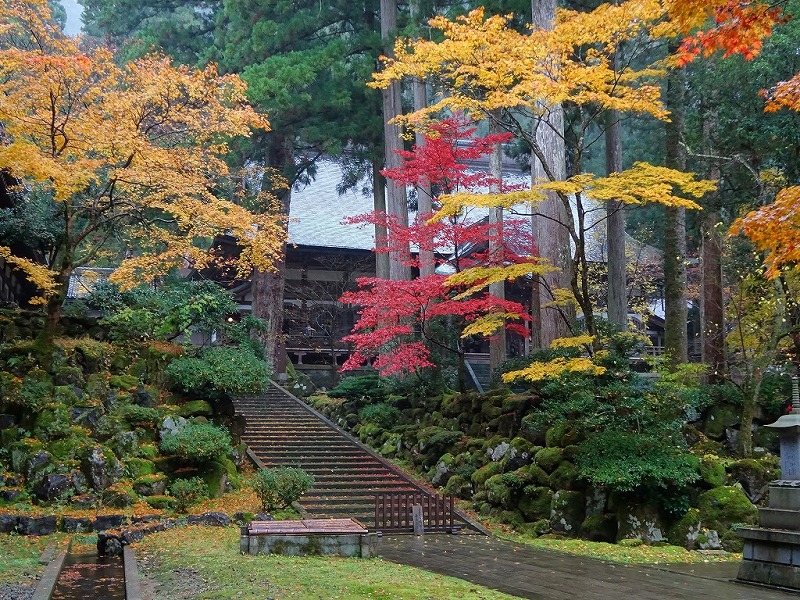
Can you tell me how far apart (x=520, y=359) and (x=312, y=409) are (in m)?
7.40

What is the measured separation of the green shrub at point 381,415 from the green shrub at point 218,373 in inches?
170

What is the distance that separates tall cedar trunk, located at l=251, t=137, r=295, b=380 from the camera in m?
25.6

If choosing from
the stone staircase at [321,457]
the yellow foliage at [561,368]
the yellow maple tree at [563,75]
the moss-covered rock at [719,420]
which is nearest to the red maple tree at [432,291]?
the stone staircase at [321,457]

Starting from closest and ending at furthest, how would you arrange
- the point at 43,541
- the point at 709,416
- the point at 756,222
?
the point at 756,222 < the point at 43,541 < the point at 709,416

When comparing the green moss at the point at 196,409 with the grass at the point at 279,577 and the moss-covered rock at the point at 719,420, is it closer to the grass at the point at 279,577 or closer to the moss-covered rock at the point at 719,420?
the grass at the point at 279,577

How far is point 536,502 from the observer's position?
46.8 feet

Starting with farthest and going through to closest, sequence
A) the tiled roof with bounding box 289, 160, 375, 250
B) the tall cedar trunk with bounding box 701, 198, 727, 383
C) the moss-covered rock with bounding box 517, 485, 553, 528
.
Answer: the tiled roof with bounding box 289, 160, 375, 250 < the tall cedar trunk with bounding box 701, 198, 727, 383 < the moss-covered rock with bounding box 517, 485, 553, 528

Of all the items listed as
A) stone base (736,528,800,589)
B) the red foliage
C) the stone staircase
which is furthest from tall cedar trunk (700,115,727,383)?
the red foliage

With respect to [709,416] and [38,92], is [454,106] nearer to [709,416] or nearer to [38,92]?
[38,92]

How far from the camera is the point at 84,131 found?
12633mm

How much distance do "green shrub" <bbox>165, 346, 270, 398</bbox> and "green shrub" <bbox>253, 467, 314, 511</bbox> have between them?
135 inches

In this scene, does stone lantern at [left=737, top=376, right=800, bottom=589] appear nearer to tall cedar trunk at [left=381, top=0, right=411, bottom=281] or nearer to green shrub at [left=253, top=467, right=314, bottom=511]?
green shrub at [left=253, top=467, right=314, bottom=511]

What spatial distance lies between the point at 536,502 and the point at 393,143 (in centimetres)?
1161

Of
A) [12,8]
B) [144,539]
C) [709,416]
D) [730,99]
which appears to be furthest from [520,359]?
[12,8]
